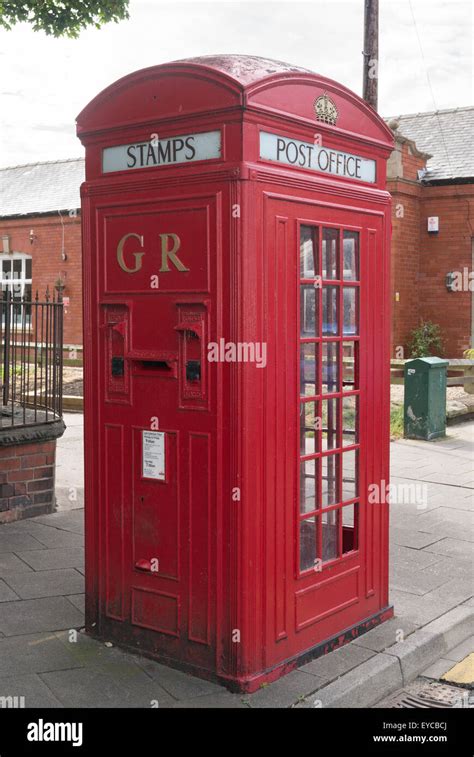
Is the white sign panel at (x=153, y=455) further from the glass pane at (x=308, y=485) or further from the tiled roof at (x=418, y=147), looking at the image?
the tiled roof at (x=418, y=147)

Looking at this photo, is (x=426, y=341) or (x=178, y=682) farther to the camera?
(x=426, y=341)

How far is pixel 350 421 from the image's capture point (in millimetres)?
4191

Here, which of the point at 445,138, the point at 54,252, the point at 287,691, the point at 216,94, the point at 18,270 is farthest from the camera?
the point at 18,270

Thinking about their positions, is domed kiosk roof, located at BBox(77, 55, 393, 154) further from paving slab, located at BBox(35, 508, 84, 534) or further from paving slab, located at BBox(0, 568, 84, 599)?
paving slab, located at BBox(35, 508, 84, 534)

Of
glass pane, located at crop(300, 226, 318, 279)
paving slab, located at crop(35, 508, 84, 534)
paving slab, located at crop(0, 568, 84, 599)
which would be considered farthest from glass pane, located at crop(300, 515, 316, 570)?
paving slab, located at crop(35, 508, 84, 534)

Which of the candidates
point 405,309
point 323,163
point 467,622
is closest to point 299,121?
point 323,163

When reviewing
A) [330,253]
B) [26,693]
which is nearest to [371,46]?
[330,253]

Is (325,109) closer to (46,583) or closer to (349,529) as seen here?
(349,529)

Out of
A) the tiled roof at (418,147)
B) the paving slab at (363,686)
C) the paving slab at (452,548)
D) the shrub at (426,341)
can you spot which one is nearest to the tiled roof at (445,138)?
the tiled roof at (418,147)

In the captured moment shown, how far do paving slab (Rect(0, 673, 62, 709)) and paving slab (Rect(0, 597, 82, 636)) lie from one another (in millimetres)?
570

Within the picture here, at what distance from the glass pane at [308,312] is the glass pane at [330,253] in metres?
0.12

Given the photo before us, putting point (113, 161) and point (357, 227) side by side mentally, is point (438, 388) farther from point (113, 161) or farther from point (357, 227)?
point (113, 161)

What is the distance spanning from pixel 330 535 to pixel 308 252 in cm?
142

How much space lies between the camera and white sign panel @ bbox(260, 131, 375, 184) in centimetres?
355
